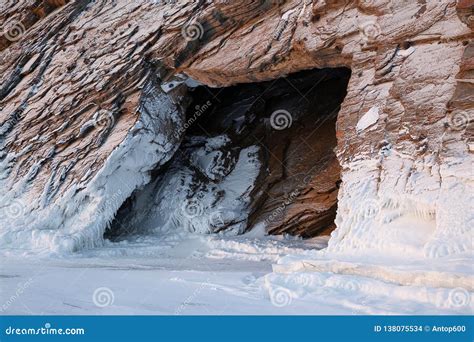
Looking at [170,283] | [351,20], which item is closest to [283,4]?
[351,20]

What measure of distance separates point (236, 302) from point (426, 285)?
1.58m

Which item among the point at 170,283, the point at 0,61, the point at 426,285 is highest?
the point at 0,61

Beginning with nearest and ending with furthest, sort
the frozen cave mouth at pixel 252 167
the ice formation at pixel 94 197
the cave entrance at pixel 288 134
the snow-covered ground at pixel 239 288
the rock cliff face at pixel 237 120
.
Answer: the snow-covered ground at pixel 239 288, the rock cliff face at pixel 237 120, the ice formation at pixel 94 197, the cave entrance at pixel 288 134, the frozen cave mouth at pixel 252 167

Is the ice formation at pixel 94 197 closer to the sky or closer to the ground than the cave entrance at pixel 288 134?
closer to the sky

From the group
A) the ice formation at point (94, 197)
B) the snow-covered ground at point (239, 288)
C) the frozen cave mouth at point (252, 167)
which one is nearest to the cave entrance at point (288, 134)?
the frozen cave mouth at point (252, 167)

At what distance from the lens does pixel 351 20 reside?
7.45 m

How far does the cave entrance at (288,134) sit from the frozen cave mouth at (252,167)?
0.06ft

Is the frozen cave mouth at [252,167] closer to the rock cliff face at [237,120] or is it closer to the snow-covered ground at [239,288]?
the rock cliff face at [237,120]

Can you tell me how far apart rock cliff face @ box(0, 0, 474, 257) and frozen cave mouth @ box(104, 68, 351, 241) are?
0.03 metres

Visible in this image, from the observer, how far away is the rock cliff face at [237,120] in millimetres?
6137

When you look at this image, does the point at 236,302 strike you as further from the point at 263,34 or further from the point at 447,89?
the point at 263,34

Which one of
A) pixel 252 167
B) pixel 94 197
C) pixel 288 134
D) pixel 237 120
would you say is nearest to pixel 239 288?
pixel 94 197

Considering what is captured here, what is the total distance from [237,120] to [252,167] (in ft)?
3.93

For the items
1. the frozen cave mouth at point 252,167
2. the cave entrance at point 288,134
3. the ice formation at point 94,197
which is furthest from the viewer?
the frozen cave mouth at point 252,167
